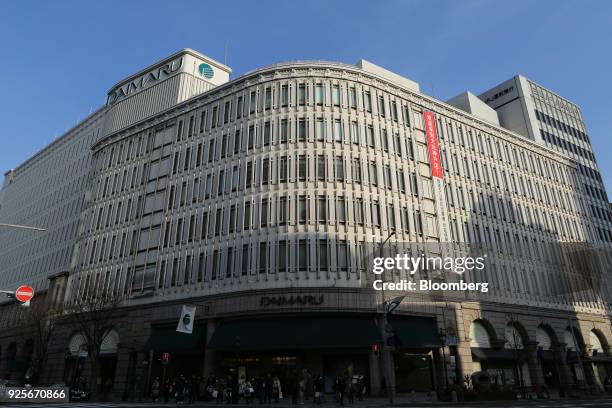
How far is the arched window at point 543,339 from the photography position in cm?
4297

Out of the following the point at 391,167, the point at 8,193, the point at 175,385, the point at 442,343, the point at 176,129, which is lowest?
the point at 175,385

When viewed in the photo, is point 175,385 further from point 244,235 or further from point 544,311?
point 544,311

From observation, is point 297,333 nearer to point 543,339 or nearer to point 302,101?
point 302,101

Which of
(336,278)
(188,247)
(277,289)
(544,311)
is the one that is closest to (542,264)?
(544,311)

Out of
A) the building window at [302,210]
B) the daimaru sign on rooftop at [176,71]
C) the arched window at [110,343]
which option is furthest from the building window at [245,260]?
the daimaru sign on rooftop at [176,71]

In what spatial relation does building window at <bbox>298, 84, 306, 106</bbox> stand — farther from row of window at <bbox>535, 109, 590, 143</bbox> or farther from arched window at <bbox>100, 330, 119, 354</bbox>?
row of window at <bbox>535, 109, 590, 143</bbox>

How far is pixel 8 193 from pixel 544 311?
89496 millimetres

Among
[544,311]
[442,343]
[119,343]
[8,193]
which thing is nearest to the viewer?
[442,343]

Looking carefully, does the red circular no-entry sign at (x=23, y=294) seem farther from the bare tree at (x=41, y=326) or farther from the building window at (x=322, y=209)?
the bare tree at (x=41, y=326)

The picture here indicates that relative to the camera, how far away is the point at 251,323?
33.3 metres

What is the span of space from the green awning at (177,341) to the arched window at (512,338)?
91.3ft

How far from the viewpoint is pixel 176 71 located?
51.2 metres

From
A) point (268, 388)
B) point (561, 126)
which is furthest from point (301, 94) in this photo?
point (561, 126)

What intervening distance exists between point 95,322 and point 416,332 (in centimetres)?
2702
